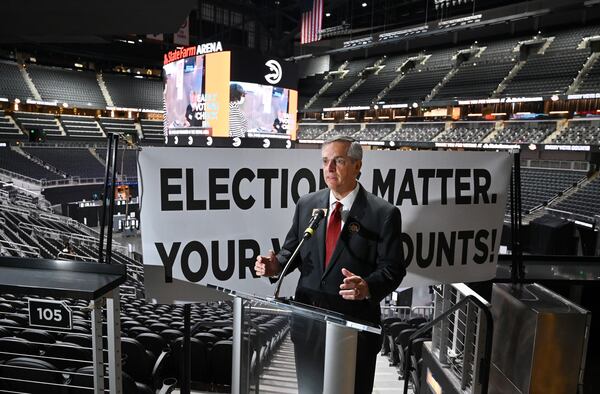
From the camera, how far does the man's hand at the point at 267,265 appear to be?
215 centimetres

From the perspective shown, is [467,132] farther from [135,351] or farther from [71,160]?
[135,351]

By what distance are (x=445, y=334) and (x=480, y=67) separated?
29252 mm

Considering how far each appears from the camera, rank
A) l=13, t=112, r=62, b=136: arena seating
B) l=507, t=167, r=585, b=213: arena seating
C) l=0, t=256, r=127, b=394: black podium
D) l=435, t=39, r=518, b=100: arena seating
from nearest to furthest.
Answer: l=0, t=256, r=127, b=394: black podium → l=507, t=167, r=585, b=213: arena seating → l=435, t=39, r=518, b=100: arena seating → l=13, t=112, r=62, b=136: arena seating

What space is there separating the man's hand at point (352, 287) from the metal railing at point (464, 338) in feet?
2.35

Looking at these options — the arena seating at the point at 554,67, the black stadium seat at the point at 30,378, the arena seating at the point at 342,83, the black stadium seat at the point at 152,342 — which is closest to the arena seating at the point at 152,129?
the arena seating at the point at 342,83

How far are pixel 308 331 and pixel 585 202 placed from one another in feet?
58.8

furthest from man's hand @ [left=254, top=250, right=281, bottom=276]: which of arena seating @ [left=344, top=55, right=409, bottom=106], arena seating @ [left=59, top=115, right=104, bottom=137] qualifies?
arena seating @ [left=59, top=115, right=104, bottom=137]

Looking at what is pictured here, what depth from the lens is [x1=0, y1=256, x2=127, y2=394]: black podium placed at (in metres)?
1.84

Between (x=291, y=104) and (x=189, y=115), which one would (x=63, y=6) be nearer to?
(x=189, y=115)

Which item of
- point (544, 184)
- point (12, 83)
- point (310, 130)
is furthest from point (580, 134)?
point (12, 83)

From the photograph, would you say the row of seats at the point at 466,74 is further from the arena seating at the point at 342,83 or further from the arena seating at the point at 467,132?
the arena seating at the point at 467,132

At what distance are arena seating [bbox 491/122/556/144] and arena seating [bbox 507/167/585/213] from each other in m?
2.05

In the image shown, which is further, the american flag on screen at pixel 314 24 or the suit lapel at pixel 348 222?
the american flag on screen at pixel 314 24

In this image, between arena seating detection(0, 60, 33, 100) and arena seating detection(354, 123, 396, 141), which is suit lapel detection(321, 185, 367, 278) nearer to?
arena seating detection(354, 123, 396, 141)
